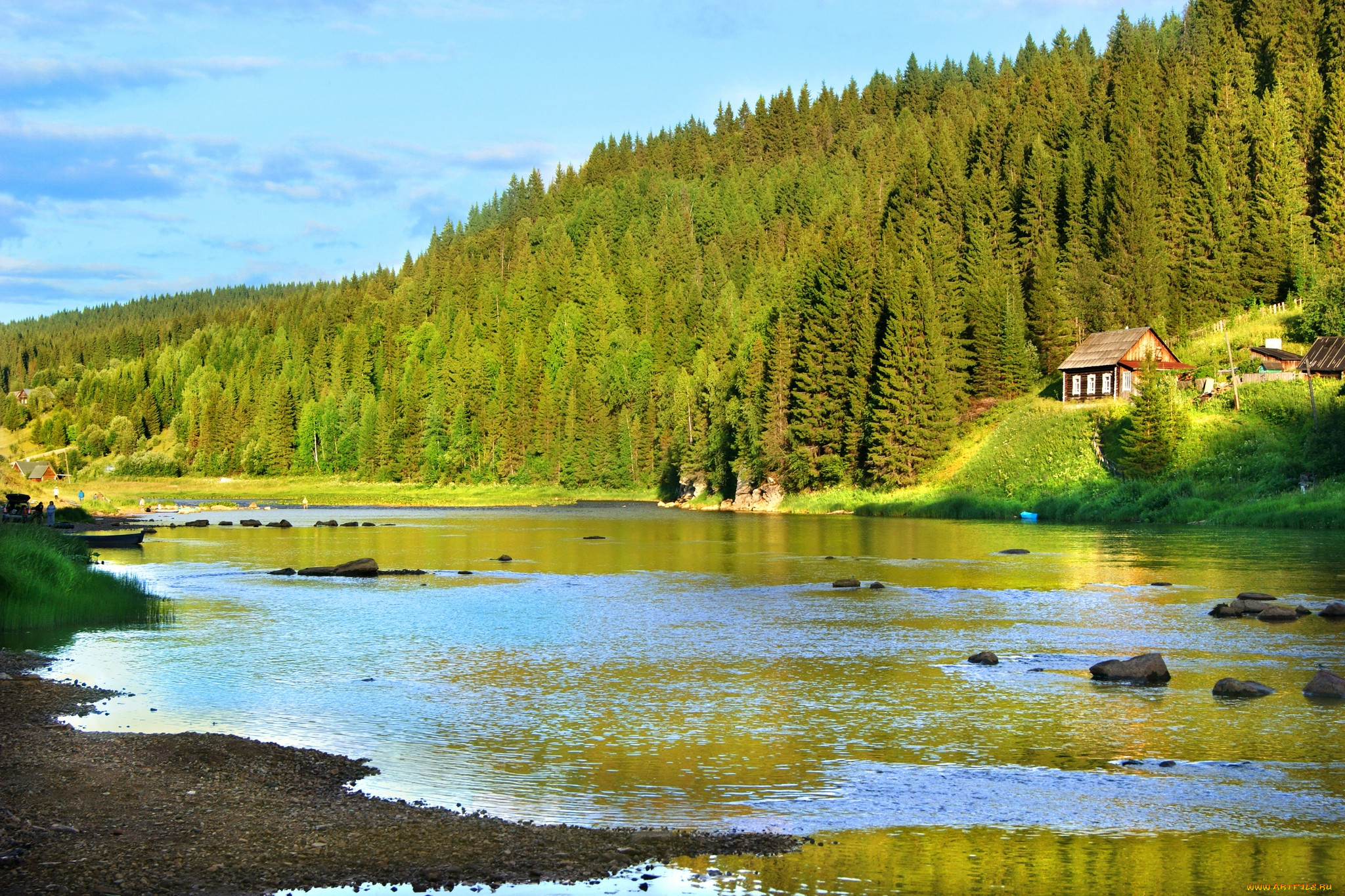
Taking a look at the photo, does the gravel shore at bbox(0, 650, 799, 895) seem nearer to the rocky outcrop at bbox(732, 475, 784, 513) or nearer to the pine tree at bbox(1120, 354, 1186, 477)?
the pine tree at bbox(1120, 354, 1186, 477)

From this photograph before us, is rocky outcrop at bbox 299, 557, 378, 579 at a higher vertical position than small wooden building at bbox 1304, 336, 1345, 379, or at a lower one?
lower

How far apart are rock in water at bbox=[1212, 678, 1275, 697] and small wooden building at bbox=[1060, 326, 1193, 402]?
7385 centimetres

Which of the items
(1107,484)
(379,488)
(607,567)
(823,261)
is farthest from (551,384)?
(607,567)

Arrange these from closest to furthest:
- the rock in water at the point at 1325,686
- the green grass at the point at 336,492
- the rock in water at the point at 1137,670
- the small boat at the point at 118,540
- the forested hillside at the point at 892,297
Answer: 1. the rock in water at the point at 1325,686
2. the rock in water at the point at 1137,670
3. the small boat at the point at 118,540
4. the forested hillside at the point at 892,297
5. the green grass at the point at 336,492

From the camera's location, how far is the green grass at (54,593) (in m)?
30.7

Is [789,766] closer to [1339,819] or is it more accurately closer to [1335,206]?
[1339,819]

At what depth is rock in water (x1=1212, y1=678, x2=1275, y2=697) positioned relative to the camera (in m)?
21.6

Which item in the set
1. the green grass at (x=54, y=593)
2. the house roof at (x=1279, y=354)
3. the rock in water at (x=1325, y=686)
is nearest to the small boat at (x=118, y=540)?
the green grass at (x=54, y=593)

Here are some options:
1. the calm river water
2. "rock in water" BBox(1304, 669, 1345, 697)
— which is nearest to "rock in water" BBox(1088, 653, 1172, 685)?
the calm river water

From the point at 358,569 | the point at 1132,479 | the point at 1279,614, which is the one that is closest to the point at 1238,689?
the point at 1279,614

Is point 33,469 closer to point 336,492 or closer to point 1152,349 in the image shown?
point 336,492

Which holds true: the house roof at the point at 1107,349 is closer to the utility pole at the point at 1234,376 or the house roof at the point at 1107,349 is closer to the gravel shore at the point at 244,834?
the utility pole at the point at 1234,376

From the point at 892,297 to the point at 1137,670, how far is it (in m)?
78.9

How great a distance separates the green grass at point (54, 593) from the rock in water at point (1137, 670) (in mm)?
27385
